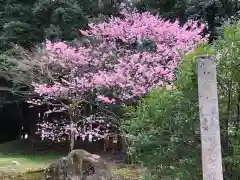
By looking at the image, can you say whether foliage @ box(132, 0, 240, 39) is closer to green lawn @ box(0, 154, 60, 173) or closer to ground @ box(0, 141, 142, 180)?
ground @ box(0, 141, 142, 180)

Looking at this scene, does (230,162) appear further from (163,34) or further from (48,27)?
(48,27)

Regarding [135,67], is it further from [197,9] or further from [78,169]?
[197,9]

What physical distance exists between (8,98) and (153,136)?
43.2 ft

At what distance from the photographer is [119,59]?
11.6 meters

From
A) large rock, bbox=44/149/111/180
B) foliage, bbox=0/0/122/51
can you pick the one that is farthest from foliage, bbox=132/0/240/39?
large rock, bbox=44/149/111/180

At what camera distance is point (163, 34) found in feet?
38.8

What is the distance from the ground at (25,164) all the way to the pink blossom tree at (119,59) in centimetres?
206

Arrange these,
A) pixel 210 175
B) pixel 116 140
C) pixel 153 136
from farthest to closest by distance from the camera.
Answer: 1. pixel 116 140
2. pixel 153 136
3. pixel 210 175

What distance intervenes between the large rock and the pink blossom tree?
2.69 metres

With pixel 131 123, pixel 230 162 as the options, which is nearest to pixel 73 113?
pixel 131 123

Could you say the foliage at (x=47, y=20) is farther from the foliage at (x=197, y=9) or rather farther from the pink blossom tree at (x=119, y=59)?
the pink blossom tree at (x=119, y=59)

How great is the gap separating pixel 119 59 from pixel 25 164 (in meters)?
4.36

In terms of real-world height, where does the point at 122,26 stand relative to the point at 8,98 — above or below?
above

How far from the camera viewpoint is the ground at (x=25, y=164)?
9.67m
